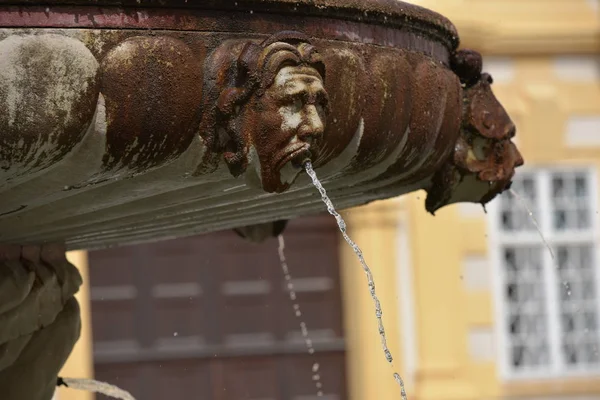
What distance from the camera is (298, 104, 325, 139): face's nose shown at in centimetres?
275

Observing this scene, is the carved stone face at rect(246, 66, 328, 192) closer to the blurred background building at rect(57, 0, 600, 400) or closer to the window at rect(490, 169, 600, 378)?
the blurred background building at rect(57, 0, 600, 400)

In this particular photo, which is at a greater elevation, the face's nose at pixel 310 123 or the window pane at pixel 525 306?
the window pane at pixel 525 306

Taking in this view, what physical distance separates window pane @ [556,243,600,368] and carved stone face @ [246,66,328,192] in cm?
1045

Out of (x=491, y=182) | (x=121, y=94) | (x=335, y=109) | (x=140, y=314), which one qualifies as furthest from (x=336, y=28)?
(x=140, y=314)

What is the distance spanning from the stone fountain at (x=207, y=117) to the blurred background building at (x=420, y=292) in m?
9.03

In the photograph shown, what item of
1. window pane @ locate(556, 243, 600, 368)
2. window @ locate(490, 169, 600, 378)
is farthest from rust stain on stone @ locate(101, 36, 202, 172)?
window pane @ locate(556, 243, 600, 368)

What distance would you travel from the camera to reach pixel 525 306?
13.1 meters

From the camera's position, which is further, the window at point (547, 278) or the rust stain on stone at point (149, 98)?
the window at point (547, 278)

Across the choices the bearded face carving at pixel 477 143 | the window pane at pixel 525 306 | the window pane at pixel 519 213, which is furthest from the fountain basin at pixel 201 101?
the window pane at pixel 525 306

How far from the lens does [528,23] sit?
13266 millimetres

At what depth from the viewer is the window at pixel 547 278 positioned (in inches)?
513

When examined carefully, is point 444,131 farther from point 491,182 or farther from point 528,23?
point 528,23

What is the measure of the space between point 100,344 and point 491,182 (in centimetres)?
945

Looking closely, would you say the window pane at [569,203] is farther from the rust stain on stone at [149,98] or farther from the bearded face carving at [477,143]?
the rust stain on stone at [149,98]
